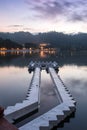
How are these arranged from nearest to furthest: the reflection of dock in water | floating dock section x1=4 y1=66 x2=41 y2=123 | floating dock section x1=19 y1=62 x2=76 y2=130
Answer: floating dock section x1=19 y1=62 x2=76 y2=130
the reflection of dock in water
floating dock section x1=4 y1=66 x2=41 y2=123

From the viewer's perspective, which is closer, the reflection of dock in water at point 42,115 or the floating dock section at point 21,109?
the reflection of dock in water at point 42,115

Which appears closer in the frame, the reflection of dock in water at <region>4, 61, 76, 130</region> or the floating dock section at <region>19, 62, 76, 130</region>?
the floating dock section at <region>19, 62, 76, 130</region>

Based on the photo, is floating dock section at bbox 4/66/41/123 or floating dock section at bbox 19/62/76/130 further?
floating dock section at bbox 4/66/41/123

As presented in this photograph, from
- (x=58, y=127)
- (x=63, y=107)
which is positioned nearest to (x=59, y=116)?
(x=58, y=127)

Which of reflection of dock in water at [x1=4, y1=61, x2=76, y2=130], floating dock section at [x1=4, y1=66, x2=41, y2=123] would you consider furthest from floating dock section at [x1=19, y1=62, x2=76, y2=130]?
floating dock section at [x1=4, y1=66, x2=41, y2=123]

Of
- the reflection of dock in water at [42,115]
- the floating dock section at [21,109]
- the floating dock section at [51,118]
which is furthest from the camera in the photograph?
the floating dock section at [21,109]

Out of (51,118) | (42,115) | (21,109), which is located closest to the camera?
(51,118)

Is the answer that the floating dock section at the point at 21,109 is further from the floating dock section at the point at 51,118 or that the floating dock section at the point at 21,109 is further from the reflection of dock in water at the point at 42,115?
the floating dock section at the point at 51,118

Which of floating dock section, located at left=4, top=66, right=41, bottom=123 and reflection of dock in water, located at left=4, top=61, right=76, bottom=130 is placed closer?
reflection of dock in water, located at left=4, top=61, right=76, bottom=130

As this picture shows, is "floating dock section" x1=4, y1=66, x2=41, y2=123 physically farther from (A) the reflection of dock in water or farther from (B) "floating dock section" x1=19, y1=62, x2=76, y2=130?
(B) "floating dock section" x1=19, y1=62, x2=76, y2=130

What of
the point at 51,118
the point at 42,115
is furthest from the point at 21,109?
the point at 51,118

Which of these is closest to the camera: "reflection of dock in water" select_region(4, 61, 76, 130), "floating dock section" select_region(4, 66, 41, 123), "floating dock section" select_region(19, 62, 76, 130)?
"floating dock section" select_region(19, 62, 76, 130)

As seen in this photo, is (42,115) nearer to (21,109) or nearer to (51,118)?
(51,118)

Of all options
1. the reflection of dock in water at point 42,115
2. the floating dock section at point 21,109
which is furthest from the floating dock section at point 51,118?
the floating dock section at point 21,109
